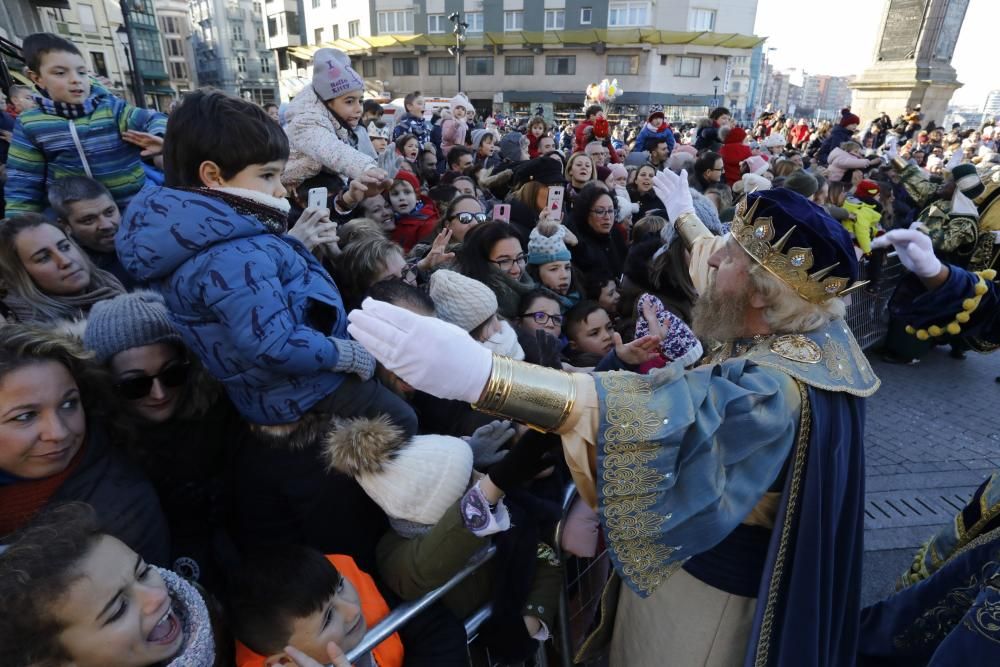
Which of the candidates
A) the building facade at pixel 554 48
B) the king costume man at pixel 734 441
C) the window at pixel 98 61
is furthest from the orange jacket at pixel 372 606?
the window at pixel 98 61

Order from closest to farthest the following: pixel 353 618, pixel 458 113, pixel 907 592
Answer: pixel 353 618, pixel 907 592, pixel 458 113

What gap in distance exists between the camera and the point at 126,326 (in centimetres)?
184

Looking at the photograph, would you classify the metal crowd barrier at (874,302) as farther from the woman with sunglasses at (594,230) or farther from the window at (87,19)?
the window at (87,19)

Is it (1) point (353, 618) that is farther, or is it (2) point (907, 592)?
(2) point (907, 592)

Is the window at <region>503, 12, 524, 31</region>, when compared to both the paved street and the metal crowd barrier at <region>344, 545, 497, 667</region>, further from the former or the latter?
the metal crowd barrier at <region>344, 545, 497, 667</region>

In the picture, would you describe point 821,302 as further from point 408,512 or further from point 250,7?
point 250,7

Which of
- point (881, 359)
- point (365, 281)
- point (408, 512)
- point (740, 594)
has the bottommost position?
point (881, 359)

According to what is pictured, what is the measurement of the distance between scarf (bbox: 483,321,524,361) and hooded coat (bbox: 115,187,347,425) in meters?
0.90

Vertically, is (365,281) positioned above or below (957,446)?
above

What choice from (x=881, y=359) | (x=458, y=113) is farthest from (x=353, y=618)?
(x=458, y=113)

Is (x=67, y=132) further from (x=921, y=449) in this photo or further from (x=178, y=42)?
(x=178, y=42)

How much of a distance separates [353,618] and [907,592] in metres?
2.15

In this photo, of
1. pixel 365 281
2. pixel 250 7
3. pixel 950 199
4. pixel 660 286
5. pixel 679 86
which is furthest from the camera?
pixel 250 7

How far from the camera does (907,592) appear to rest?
83.4 inches
